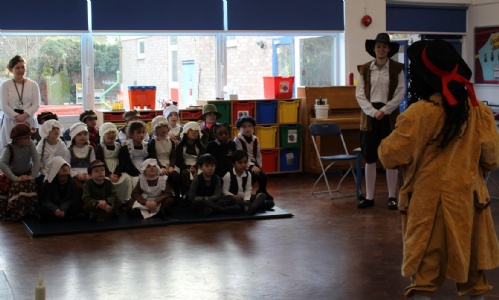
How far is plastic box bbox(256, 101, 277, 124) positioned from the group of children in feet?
5.59

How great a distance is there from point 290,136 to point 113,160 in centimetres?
315

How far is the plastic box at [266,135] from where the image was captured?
1000 centimetres

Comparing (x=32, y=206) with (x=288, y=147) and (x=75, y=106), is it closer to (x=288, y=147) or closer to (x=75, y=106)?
(x=75, y=106)

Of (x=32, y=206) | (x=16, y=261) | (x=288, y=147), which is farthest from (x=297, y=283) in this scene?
(x=288, y=147)

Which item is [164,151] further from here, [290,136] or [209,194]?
[290,136]

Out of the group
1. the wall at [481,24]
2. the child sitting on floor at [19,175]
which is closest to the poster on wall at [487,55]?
the wall at [481,24]

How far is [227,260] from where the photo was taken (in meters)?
5.55

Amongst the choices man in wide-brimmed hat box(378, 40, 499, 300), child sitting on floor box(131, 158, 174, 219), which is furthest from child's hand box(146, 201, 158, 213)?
man in wide-brimmed hat box(378, 40, 499, 300)

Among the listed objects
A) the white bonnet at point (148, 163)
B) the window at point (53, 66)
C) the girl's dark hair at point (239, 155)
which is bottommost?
the white bonnet at point (148, 163)

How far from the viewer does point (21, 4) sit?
29.3 ft

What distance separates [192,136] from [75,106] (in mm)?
2142

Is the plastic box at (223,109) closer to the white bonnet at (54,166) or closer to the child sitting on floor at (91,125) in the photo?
the child sitting on floor at (91,125)

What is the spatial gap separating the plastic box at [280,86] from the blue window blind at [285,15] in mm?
738

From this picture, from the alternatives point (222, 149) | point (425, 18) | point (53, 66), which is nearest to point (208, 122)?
point (222, 149)
